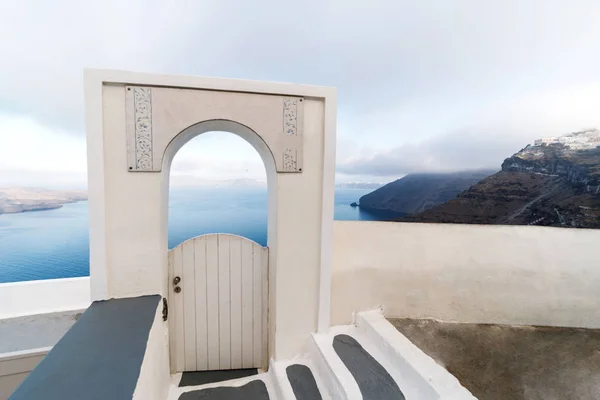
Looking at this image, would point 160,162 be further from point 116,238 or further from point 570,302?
point 570,302

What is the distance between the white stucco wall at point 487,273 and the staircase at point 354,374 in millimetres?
584

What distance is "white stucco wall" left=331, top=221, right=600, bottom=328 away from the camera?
3.32 metres

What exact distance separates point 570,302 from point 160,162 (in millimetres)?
4963

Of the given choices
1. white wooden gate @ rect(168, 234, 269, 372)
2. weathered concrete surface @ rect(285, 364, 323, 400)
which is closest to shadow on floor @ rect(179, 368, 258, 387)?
white wooden gate @ rect(168, 234, 269, 372)

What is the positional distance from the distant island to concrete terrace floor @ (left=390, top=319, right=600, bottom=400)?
68.8 inches

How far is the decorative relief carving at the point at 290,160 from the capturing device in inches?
107

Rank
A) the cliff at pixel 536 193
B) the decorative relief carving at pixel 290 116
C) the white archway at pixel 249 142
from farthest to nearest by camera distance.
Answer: the cliff at pixel 536 193
the decorative relief carving at pixel 290 116
the white archway at pixel 249 142

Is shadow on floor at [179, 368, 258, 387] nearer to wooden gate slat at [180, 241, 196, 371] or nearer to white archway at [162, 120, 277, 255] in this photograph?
wooden gate slat at [180, 241, 196, 371]

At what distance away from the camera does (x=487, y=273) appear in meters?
3.37

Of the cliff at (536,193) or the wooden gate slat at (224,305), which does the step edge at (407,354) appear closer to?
the wooden gate slat at (224,305)

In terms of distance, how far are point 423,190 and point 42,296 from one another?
258 inches

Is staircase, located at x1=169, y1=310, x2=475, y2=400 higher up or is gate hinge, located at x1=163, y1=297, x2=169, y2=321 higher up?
gate hinge, located at x1=163, y1=297, x2=169, y2=321

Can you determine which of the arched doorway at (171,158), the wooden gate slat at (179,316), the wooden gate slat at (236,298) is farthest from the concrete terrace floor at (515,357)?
the wooden gate slat at (179,316)

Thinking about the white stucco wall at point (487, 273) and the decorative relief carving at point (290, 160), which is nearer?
the decorative relief carving at point (290, 160)
